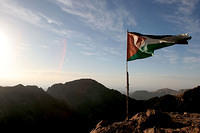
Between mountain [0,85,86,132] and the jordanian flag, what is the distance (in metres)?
24.6

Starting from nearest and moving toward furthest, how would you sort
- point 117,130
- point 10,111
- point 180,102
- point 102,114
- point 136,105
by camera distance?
1. point 117,130
2. point 10,111
3. point 180,102
4. point 102,114
5. point 136,105

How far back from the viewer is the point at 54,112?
31703 mm

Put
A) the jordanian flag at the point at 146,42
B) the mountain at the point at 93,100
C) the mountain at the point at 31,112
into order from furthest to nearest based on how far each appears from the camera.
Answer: the mountain at the point at 93,100 < the mountain at the point at 31,112 < the jordanian flag at the point at 146,42

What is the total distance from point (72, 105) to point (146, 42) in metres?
35.4

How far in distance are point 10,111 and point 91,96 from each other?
77.1ft

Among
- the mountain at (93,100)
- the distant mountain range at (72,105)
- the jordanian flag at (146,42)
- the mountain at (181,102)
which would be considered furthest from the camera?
the mountain at (93,100)

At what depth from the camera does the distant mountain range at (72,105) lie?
85.5ft

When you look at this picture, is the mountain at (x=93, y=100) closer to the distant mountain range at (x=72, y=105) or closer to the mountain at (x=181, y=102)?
the distant mountain range at (x=72, y=105)

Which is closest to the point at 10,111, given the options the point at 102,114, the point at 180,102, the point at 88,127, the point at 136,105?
the point at 88,127

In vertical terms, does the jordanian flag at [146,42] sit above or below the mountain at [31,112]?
above

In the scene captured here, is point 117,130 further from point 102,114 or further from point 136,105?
point 136,105

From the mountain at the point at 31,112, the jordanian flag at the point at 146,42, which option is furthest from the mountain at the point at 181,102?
the jordanian flag at the point at 146,42

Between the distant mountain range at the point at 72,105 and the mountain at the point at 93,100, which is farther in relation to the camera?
the mountain at the point at 93,100

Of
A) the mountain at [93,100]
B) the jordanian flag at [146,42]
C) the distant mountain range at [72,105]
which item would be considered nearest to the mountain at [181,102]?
the distant mountain range at [72,105]
